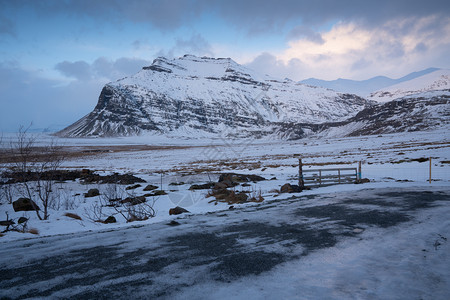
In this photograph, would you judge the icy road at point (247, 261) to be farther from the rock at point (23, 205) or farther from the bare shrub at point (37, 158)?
the rock at point (23, 205)

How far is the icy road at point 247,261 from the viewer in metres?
3.33

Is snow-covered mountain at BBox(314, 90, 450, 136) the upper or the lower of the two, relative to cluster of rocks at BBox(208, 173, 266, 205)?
upper

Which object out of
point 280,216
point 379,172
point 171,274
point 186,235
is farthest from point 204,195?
point 379,172

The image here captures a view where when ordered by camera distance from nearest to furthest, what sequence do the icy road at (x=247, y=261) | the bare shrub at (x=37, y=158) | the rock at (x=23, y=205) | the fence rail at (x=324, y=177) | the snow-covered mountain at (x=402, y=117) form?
the icy road at (x=247, y=261)
the bare shrub at (x=37, y=158)
the rock at (x=23, y=205)
the fence rail at (x=324, y=177)
the snow-covered mountain at (x=402, y=117)

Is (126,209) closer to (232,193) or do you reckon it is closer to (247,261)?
(232,193)

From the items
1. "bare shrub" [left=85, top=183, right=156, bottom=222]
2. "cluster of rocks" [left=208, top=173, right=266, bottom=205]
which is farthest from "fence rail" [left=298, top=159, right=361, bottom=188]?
"bare shrub" [left=85, top=183, right=156, bottom=222]

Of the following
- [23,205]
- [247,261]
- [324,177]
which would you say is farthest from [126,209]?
[324,177]

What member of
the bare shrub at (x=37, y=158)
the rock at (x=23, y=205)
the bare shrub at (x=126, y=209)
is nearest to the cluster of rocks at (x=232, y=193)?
the bare shrub at (x=126, y=209)

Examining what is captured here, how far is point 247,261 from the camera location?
4230mm

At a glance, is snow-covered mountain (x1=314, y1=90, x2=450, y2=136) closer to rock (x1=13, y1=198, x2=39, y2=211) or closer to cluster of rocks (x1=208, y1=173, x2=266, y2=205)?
cluster of rocks (x1=208, y1=173, x2=266, y2=205)

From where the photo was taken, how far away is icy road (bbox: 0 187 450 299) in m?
3.33

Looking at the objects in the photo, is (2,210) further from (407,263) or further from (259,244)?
(407,263)

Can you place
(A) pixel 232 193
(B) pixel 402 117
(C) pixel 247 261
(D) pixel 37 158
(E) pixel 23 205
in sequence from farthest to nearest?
(B) pixel 402 117 → (A) pixel 232 193 → (D) pixel 37 158 → (E) pixel 23 205 → (C) pixel 247 261

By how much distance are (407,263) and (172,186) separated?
15.1m
